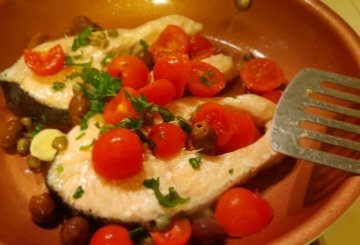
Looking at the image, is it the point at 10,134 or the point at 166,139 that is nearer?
the point at 166,139

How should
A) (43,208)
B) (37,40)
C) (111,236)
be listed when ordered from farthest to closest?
(37,40), (43,208), (111,236)

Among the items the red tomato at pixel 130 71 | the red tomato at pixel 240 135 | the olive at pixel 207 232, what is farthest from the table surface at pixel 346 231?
the red tomato at pixel 130 71

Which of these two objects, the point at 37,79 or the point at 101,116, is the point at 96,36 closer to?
the point at 37,79

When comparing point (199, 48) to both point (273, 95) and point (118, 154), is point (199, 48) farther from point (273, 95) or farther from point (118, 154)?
point (118, 154)

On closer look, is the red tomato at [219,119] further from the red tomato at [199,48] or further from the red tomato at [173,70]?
the red tomato at [199,48]

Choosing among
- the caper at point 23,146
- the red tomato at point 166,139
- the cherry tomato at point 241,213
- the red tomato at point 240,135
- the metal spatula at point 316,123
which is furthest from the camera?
the caper at point 23,146

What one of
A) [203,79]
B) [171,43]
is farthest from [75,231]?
[171,43]
